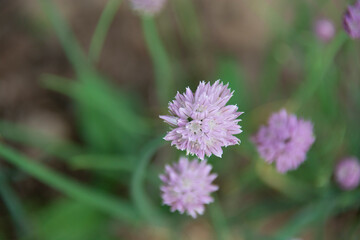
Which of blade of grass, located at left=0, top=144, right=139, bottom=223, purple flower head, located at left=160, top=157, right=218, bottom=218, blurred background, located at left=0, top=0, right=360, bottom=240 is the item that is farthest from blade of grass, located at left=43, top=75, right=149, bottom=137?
purple flower head, located at left=160, top=157, right=218, bottom=218

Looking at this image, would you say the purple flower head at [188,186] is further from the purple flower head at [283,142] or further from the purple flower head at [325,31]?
the purple flower head at [325,31]

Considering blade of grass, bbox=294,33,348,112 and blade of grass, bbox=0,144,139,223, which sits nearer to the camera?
blade of grass, bbox=0,144,139,223

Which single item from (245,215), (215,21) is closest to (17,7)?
(215,21)

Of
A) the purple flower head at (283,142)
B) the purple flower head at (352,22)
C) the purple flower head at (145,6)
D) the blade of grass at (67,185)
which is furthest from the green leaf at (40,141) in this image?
the purple flower head at (352,22)

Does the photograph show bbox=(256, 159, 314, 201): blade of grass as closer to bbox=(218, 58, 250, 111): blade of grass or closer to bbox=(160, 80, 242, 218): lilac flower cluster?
bbox=(218, 58, 250, 111): blade of grass

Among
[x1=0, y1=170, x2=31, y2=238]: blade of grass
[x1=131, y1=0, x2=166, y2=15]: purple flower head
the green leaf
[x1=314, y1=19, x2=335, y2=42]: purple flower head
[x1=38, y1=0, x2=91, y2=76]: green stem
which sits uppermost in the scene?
[x1=38, y1=0, x2=91, y2=76]: green stem

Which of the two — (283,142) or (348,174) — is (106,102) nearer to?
(283,142)
